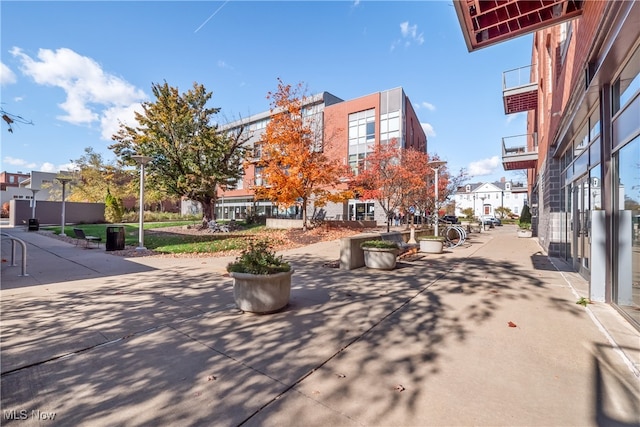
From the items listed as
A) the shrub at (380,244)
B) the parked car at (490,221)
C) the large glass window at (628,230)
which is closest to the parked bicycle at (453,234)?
the shrub at (380,244)

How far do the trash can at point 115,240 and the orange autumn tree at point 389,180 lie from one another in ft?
42.6

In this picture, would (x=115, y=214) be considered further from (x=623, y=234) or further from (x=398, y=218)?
(x=623, y=234)

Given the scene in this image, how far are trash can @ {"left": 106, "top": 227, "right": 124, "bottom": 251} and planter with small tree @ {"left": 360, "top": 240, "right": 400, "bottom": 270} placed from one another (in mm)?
10217

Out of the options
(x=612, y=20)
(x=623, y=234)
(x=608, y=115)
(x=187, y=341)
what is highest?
(x=612, y=20)

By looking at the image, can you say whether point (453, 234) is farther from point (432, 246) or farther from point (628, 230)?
point (628, 230)

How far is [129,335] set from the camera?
399 cm

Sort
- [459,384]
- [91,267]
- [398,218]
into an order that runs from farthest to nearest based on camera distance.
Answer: [398,218]
[91,267]
[459,384]

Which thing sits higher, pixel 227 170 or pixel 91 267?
pixel 227 170

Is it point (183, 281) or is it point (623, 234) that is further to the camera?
point (183, 281)

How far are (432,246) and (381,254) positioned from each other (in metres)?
4.96

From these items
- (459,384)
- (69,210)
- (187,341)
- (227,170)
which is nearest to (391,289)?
(459,384)

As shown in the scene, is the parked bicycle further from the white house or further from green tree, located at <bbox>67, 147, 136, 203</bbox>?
the white house

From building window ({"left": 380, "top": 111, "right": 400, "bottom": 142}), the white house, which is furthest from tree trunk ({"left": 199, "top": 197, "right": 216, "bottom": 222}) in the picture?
the white house

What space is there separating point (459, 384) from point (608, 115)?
569 cm
